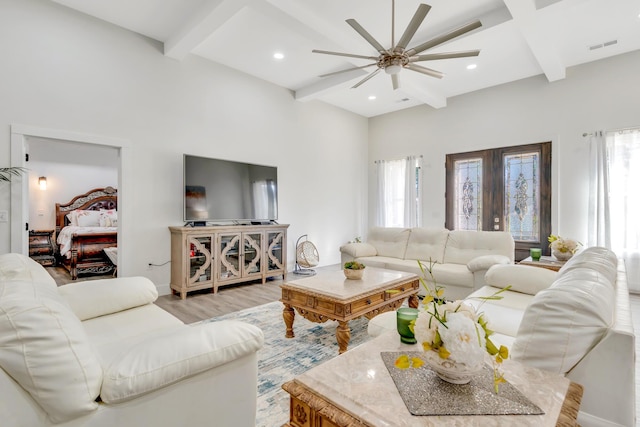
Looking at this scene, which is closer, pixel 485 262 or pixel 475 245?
pixel 485 262

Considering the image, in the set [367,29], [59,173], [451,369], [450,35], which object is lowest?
[451,369]

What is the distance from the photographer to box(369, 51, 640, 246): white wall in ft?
14.3

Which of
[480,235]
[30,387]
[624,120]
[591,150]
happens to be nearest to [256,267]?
[480,235]

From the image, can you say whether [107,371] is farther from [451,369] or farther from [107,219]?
[107,219]

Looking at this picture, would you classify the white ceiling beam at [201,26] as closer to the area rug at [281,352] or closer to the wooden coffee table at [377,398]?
the area rug at [281,352]

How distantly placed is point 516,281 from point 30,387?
3.16m

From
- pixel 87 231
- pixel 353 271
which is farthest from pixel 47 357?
pixel 87 231

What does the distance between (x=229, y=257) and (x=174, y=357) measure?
3.42 meters

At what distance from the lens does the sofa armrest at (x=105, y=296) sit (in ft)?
6.23

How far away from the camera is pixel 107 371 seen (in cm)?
104

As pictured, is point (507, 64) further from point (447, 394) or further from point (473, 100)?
point (447, 394)

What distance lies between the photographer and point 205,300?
13.0ft

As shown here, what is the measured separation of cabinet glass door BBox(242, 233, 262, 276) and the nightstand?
4.62m

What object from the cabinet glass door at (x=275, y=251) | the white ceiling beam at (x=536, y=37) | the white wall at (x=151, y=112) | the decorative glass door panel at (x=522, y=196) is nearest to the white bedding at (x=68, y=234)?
the white wall at (x=151, y=112)
